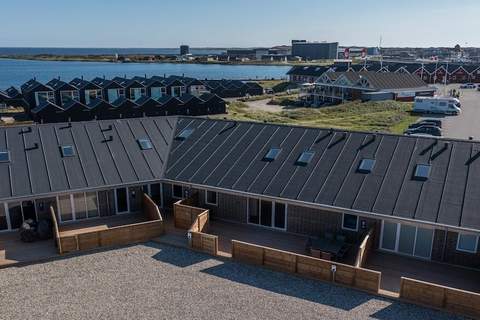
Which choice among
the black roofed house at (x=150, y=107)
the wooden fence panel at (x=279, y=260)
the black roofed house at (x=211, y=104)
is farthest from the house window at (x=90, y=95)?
the wooden fence panel at (x=279, y=260)

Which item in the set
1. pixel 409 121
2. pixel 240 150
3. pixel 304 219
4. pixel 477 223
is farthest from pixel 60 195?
pixel 409 121

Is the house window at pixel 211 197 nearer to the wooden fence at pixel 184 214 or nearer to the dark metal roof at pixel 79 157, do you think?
the wooden fence at pixel 184 214

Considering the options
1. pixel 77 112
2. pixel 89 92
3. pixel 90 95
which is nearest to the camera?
pixel 77 112

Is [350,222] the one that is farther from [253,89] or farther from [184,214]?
[253,89]

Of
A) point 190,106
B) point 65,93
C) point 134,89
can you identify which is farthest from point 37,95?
point 190,106

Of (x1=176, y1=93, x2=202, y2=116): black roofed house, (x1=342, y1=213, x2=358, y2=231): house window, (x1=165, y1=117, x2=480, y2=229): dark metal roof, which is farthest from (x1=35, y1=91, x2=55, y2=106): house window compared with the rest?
(x1=342, y1=213, x2=358, y2=231): house window

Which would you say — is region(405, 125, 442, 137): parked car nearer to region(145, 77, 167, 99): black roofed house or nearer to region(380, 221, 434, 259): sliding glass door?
region(380, 221, 434, 259): sliding glass door
